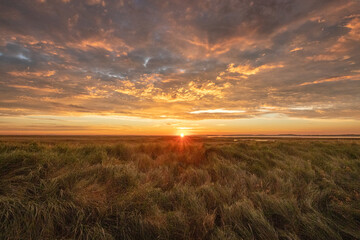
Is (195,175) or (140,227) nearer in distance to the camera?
(140,227)

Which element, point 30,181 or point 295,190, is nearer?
point 30,181

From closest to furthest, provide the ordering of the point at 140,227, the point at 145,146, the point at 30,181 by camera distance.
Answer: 1. the point at 140,227
2. the point at 30,181
3. the point at 145,146

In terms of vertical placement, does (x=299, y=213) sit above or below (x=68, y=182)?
below

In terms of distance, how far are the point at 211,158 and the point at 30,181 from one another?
7.31 metres

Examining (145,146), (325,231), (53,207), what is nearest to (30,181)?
(53,207)

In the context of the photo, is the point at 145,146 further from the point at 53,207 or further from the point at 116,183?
the point at 53,207

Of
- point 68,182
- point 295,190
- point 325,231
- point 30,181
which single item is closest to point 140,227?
point 68,182

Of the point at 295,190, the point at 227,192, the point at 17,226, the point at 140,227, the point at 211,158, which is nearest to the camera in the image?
the point at 17,226

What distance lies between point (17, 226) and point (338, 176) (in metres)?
8.93

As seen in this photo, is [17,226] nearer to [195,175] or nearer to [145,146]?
[195,175]

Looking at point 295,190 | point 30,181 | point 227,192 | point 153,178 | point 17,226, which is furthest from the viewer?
point 153,178

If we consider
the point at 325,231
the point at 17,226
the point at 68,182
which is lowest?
the point at 325,231

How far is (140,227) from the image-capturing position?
10.8ft

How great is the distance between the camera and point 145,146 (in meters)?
12.0
